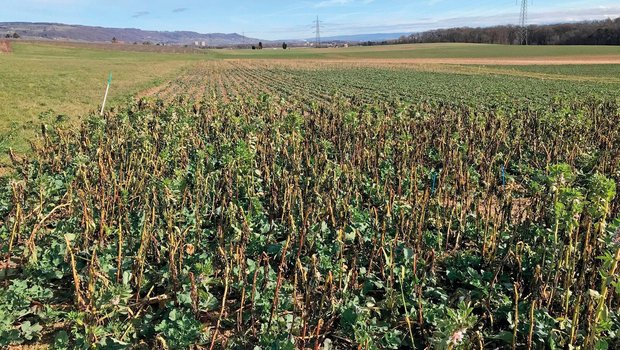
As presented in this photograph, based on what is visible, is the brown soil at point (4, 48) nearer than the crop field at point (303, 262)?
No

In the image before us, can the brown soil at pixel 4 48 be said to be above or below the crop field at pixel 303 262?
above

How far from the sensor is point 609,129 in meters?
10.7

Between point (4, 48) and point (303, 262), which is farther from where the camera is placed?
point (4, 48)

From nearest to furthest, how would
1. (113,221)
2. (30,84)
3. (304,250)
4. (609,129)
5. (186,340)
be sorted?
1. (186,340)
2. (304,250)
3. (113,221)
4. (609,129)
5. (30,84)

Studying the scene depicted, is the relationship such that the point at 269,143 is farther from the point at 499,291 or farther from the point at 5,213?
the point at 499,291

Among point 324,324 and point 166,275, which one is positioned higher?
point 166,275

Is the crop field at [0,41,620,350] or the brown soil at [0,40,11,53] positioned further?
the brown soil at [0,40,11,53]

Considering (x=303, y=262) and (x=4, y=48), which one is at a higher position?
(x=4, y=48)

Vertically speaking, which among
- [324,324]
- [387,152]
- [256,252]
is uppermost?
[387,152]

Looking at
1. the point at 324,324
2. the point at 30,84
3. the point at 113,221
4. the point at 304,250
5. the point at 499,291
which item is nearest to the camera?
the point at 324,324

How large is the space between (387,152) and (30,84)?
80.4 feet

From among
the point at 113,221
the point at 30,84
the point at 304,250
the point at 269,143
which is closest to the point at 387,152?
the point at 269,143

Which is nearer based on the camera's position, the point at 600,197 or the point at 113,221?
the point at 600,197

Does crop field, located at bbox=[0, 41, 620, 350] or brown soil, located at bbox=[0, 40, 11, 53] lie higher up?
brown soil, located at bbox=[0, 40, 11, 53]
